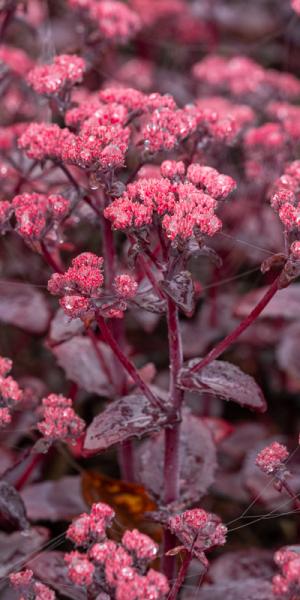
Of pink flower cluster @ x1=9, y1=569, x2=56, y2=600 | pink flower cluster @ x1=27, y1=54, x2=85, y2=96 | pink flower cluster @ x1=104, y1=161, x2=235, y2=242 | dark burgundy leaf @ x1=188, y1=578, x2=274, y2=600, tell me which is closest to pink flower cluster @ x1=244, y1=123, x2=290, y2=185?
pink flower cluster @ x1=27, y1=54, x2=85, y2=96

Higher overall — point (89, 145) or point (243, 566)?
point (89, 145)

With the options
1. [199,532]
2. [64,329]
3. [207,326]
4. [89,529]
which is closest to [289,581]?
[199,532]

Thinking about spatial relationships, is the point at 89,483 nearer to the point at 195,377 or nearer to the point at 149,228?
the point at 195,377

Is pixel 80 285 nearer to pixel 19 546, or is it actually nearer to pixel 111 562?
pixel 111 562

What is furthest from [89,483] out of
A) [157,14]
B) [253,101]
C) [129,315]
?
[157,14]

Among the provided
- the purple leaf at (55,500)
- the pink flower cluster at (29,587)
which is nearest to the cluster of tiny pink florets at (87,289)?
the pink flower cluster at (29,587)

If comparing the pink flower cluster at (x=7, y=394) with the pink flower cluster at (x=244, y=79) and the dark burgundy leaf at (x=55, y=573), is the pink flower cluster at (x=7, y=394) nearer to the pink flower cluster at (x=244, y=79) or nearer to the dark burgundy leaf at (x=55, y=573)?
the dark burgundy leaf at (x=55, y=573)
